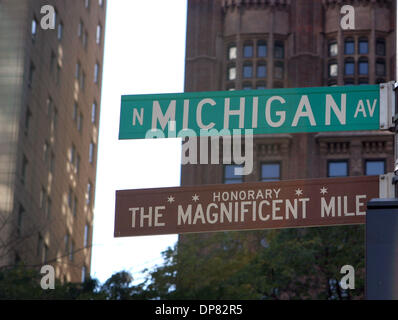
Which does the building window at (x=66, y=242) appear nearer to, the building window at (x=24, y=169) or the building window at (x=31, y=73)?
the building window at (x=24, y=169)

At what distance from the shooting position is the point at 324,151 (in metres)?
58.2

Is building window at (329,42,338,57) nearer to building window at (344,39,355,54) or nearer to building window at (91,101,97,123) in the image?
building window at (344,39,355,54)

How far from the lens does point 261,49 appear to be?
60.2 metres

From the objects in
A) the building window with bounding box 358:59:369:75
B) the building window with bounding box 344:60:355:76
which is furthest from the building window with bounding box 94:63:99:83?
the building window with bounding box 358:59:369:75

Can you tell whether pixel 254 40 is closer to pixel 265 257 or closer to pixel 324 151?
pixel 324 151

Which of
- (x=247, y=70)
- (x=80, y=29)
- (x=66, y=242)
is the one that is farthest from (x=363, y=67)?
(x=66, y=242)

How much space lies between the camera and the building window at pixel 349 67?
2290 inches

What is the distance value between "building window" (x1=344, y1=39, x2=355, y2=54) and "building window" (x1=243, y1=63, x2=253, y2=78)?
6.17 metres

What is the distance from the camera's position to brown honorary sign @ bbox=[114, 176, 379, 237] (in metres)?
7.71

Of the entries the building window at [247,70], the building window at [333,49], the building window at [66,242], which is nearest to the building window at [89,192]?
the building window at [66,242]

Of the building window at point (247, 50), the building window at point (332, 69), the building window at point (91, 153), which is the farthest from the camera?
the building window at point (91, 153)

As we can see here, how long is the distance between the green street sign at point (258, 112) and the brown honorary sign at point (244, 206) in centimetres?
48

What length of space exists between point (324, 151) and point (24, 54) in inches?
781
